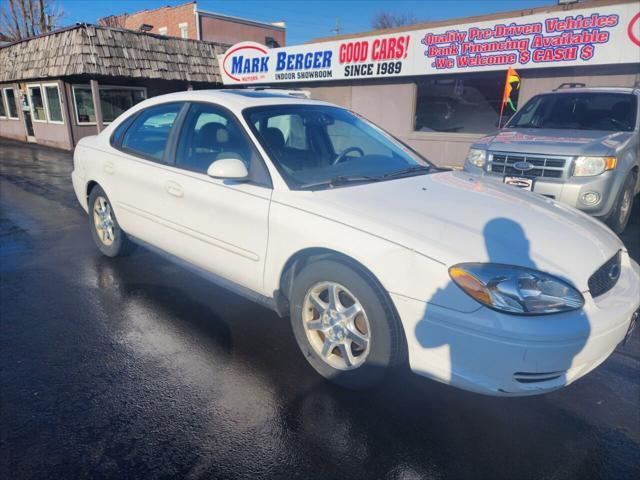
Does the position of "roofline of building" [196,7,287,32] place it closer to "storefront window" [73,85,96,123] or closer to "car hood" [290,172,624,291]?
"storefront window" [73,85,96,123]

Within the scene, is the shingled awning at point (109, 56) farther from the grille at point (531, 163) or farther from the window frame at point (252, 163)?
the grille at point (531, 163)

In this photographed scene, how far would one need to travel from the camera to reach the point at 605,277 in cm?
251

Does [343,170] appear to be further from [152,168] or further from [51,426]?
[51,426]

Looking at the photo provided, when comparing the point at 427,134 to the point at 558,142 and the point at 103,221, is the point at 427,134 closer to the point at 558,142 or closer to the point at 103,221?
Answer: the point at 558,142

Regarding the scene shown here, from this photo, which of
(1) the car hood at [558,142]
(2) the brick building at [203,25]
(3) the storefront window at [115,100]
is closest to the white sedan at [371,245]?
(1) the car hood at [558,142]

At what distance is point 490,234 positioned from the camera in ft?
7.98

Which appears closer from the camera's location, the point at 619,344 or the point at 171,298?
the point at 619,344

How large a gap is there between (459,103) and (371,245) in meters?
10.4

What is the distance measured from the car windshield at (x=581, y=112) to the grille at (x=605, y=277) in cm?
424

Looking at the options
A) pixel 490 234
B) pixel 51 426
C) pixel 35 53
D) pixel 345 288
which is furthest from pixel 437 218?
pixel 35 53

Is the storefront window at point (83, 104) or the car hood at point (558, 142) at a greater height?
the car hood at point (558, 142)

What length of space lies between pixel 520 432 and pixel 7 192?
989 cm

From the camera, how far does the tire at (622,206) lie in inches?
218

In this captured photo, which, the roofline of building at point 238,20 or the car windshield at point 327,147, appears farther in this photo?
the roofline of building at point 238,20
